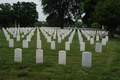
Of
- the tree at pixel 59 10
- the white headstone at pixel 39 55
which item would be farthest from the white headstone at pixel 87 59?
the tree at pixel 59 10

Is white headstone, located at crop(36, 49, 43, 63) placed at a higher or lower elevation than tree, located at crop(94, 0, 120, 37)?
lower

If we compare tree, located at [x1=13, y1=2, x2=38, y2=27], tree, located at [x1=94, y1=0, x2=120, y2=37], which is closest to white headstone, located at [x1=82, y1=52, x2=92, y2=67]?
tree, located at [x1=94, y1=0, x2=120, y2=37]

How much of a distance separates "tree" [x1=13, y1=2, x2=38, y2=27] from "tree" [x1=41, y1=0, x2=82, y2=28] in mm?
16855

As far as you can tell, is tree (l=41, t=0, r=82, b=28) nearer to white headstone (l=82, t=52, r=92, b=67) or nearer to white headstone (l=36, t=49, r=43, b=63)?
white headstone (l=36, t=49, r=43, b=63)

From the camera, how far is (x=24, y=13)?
54594mm

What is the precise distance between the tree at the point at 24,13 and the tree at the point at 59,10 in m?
16.9

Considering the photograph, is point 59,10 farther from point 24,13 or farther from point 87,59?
point 87,59

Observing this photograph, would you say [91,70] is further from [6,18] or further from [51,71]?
[6,18]

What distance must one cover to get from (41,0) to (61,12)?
6297mm

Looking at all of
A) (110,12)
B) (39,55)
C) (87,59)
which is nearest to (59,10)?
(110,12)

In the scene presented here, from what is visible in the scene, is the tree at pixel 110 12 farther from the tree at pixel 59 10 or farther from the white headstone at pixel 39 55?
the tree at pixel 59 10

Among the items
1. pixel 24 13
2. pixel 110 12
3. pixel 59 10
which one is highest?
pixel 24 13

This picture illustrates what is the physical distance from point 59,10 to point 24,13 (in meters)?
20.4

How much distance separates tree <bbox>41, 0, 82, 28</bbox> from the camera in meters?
38.4
